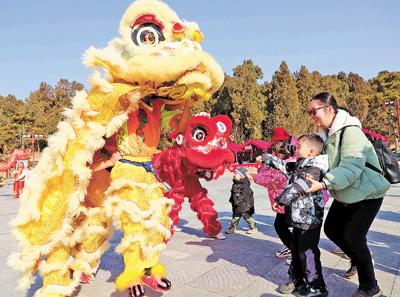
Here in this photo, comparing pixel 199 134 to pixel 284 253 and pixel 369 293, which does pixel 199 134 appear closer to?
pixel 284 253

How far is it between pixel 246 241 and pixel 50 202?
2.59 metres

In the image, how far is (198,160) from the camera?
3.54m

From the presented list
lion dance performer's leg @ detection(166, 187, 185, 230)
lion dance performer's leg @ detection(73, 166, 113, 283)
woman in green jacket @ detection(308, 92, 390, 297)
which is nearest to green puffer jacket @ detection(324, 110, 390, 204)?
woman in green jacket @ detection(308, 92, 390, 297)

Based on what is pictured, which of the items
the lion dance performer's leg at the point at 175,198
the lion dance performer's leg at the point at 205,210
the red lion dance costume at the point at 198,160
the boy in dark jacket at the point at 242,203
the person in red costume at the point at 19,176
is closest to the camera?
the red lion dance costume at the point at 198,160

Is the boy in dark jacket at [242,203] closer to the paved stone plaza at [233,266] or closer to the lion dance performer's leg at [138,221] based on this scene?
the paved stone plaza at [233,266]

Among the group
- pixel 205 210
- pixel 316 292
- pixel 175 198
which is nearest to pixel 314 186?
pixel 316 292

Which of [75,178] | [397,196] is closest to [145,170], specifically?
[75,178]

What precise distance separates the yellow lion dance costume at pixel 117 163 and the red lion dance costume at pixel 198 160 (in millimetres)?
663

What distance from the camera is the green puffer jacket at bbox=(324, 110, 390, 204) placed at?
2455 millimetres

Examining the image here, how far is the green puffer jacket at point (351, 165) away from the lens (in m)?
2.46

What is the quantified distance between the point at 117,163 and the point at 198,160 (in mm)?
978

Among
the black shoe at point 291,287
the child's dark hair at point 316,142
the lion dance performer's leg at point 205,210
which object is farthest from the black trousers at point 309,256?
the lion dance performer's leg at point 205,210

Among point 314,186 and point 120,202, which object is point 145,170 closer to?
point 120,202

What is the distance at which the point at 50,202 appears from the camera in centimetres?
269
